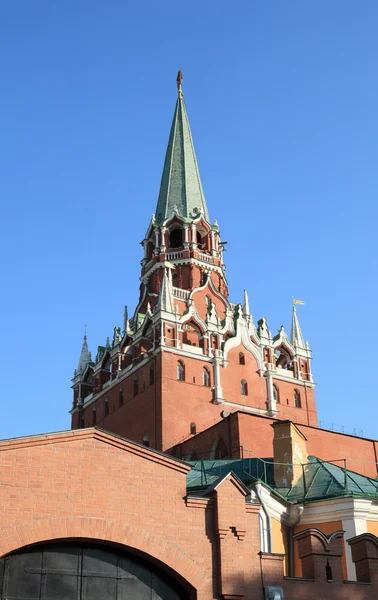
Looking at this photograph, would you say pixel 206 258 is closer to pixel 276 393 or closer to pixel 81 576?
pixel 276 393

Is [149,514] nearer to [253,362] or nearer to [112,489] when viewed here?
[112,489]

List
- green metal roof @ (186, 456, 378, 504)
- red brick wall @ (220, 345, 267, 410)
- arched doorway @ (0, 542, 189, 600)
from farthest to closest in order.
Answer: red brick wall @ (220, 345, 267, 410), green metal roof @ (186, 456, 378, 504), arched doorway @ (0, 542, 189, 600)

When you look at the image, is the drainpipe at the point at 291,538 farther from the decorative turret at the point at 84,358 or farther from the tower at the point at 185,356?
the decorative turret at the point at 84,358

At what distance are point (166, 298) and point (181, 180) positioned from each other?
15.7 m

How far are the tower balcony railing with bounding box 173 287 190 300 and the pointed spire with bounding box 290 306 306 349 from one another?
8.10 m

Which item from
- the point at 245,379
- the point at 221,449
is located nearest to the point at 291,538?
the point at 221,449

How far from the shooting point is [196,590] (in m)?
15.5

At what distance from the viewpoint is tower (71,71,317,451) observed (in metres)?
47.5

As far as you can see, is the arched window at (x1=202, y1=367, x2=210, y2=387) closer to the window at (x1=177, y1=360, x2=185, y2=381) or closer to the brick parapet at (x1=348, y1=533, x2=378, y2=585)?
the window at (x1=177, y1=360, x2=185, y2=381)

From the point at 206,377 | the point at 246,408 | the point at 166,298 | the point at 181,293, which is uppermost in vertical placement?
the point at 181,293

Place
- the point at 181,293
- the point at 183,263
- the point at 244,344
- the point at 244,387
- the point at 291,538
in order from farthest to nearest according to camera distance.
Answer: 1. the point at 183,263
2. the point at 181,293
3. the point at 244,344
4. the point at 244,387
5. the point at 291,538

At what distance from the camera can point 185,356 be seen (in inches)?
1924

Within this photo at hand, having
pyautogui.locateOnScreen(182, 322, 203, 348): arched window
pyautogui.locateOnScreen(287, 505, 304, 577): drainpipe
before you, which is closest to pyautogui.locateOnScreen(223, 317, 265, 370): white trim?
pyautogui.locateOnScreen(182, 322, 203, 348): arched window

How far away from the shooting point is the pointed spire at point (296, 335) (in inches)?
2189
